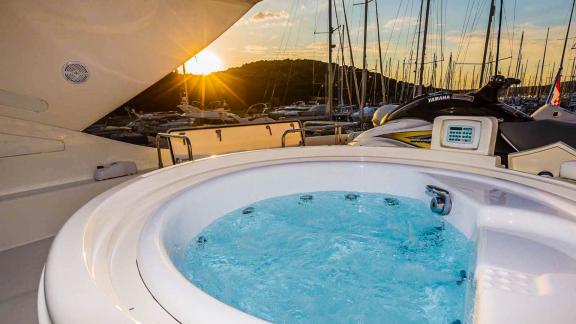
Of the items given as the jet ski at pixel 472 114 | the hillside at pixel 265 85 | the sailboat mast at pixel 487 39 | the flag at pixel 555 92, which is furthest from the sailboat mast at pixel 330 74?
the flag at pixel 555 92

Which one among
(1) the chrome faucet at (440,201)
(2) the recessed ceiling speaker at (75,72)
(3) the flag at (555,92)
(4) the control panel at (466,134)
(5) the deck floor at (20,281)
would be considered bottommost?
(5) the deck floor at (20,281)

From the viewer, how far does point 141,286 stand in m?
0.59

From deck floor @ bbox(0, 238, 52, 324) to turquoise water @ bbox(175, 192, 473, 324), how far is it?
32.1 inches

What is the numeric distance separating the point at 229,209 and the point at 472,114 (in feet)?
7.44

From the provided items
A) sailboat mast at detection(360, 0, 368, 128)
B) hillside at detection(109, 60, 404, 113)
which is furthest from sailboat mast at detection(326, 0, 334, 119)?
sailboat mast at detection(360, 0, 368, 128)

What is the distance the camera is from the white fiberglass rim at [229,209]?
1.69 feet

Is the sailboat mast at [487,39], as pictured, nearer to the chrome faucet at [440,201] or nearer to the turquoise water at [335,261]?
the chrome faucet at [440,201]

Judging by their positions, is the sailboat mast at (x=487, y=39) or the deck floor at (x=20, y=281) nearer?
the deck floor at (x=20, y=281)

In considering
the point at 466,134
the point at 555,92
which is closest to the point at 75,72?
the point at 466,134

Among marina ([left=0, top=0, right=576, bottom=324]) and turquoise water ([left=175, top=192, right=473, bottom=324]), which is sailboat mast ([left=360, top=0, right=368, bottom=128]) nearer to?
marina ([left=0, top=0, right=576, bottom=324])

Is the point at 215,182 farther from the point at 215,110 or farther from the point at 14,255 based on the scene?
the point at 215,110

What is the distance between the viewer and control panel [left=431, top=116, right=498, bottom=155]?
1515 mm

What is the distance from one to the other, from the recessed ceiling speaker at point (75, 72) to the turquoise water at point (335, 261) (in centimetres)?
164

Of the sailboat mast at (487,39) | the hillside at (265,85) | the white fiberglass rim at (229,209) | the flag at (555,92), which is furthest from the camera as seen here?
the flag at (555,92)
